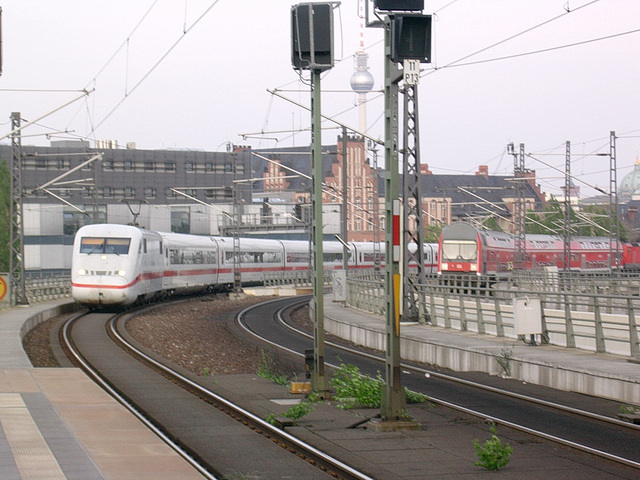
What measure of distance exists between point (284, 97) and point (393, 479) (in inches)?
862

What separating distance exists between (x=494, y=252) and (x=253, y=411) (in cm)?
4523

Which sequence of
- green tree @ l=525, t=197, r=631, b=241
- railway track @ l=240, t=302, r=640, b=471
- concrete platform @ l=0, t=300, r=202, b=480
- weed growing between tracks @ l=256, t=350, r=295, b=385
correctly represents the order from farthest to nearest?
green tree @ l=525, t=197, r=631, b=241, weed growing between tracks @ l=256, t=350, r=295, b=385, railway track @ l=240, t=302, r=640, b=471, concrete platform @ l=0, t=300, r=202, b=480

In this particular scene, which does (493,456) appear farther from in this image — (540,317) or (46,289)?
(46,289)

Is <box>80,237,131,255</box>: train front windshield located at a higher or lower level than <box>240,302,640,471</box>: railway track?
higher

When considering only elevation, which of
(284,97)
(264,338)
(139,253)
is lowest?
(264,338)

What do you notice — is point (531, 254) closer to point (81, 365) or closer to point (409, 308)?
point (409, 308)

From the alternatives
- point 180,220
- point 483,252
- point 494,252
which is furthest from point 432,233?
point 483,252

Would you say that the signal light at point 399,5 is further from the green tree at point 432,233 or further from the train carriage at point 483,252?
the green tree at point 432,233

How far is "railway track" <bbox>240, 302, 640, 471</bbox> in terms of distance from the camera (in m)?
10.6

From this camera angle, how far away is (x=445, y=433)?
38.5 ft

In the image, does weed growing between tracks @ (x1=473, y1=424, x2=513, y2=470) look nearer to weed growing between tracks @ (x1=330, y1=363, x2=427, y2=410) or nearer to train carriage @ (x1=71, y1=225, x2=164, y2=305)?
weed growing between tracks @ (x1=330, y1=363, x2=427, y2=410)

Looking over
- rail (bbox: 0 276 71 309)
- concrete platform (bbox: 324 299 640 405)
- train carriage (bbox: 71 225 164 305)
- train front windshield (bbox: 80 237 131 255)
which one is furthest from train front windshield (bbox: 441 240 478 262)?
concrete platform (bbox: 324 299 640 405)

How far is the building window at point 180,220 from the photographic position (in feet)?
338

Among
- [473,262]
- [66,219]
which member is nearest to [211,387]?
[473,262]
